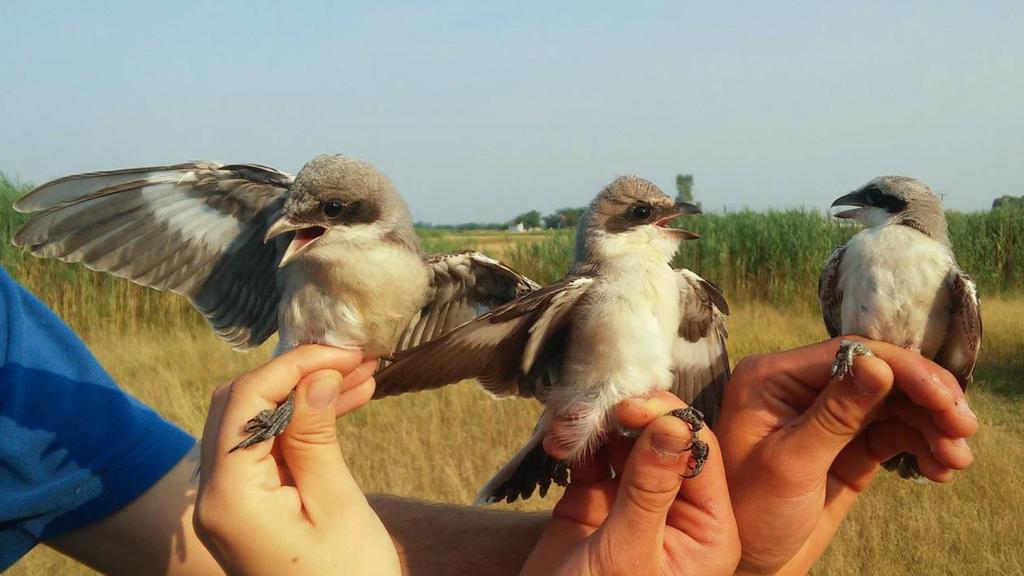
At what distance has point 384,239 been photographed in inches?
121

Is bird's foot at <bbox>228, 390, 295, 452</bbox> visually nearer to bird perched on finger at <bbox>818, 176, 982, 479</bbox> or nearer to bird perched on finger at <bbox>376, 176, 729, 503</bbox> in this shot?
bird perched on finger at <bbox>376, 176, 729, 503</bbox>

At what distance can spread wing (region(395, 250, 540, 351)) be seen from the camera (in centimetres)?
352

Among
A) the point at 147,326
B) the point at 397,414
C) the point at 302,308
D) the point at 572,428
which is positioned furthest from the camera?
the point at 147,326

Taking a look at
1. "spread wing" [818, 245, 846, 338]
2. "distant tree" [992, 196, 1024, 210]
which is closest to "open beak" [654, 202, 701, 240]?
"spread wing" [818, 245, 846, 338]

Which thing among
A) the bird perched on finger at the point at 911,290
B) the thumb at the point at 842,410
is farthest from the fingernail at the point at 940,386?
the bird perched on finger at the point at 911,290

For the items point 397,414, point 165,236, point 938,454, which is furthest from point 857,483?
point 397,414

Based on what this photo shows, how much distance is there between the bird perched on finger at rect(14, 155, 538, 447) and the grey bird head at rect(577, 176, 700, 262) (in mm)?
438

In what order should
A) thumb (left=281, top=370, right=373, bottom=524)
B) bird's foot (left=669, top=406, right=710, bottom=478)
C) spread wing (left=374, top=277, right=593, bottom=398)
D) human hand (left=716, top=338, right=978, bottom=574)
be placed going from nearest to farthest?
thumb (left=281, top=370, right=373, bottom=524), bird's foot (left=669, top=406, right=710, bottom=478), human hand (left=716, top=338, right=978, bottom=574), spread wing (left=374, top=277, right=593, bottom=398)

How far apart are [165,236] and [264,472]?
1.64 m

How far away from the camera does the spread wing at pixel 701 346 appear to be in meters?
3.54

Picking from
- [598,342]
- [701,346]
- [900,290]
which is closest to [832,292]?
[900,290]

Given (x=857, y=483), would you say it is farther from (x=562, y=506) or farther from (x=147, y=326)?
(x=147, y=326)

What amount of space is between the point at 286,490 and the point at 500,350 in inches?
52.5

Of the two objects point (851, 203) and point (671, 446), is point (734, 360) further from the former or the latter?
point (671, 446)
